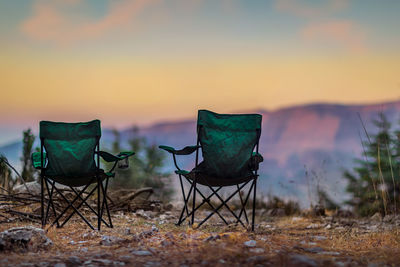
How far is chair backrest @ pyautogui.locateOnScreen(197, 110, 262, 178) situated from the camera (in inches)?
154

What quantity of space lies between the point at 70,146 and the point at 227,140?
142cm

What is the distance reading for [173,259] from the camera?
8.55ft

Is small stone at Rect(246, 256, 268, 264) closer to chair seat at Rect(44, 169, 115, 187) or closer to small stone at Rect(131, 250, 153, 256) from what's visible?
small stone at Rect(131, 250, 153, 256)

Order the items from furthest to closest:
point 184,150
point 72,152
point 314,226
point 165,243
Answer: point 314,226 < point 184,150 < point 72,152 < point 165,243

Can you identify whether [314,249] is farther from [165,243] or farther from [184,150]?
[184,150]

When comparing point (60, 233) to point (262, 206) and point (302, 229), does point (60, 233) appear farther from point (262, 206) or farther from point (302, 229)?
point (262, 206)

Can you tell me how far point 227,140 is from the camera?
3.97 m

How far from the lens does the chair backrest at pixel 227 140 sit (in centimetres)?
392

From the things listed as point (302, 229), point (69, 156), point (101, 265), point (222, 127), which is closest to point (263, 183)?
point (302, 229)

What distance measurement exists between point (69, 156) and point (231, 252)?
1863 millimetres

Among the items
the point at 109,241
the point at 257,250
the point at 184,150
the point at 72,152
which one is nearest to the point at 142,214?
the point at 184,150

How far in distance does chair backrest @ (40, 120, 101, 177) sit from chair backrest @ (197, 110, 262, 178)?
3.18 ft

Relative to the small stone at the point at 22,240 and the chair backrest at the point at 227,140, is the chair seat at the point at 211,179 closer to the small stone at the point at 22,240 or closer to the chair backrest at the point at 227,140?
the chair backrest at the point at 227,140

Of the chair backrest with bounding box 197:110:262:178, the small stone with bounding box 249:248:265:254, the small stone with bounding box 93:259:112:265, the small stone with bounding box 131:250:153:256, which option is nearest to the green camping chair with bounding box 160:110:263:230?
the chair backrest with bounding box 197:110:262:178
